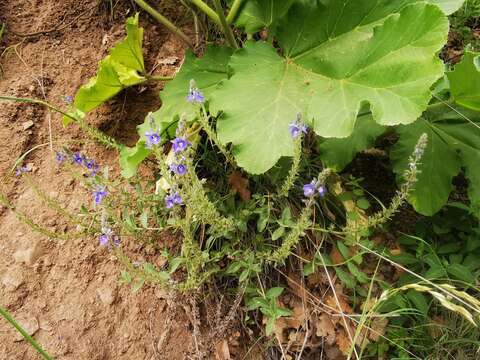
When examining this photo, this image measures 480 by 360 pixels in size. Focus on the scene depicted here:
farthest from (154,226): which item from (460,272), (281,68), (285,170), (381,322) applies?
(460,272)

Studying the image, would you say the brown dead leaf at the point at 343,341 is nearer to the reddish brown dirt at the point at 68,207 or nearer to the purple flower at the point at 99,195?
the reddish brown dirt at the point at 68,207

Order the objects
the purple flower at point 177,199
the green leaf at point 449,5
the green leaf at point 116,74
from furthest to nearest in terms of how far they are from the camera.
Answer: the green leaf at point 116,74 < the green leaf at point 449,5 < the purple flower at point 177,199

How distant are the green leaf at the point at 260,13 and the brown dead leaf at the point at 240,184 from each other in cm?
60

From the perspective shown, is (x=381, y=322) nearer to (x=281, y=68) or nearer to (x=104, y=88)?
(x=281, y=68)

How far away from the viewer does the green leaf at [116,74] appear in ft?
6.49

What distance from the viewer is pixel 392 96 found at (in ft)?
4.87

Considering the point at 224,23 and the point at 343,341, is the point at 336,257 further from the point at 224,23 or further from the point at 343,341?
the point at 224,23

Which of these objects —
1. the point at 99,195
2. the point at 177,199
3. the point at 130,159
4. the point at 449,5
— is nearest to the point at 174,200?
the point at 177,199

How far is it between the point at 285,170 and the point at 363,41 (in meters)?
0.56

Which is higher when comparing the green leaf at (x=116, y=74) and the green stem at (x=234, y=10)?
the green stem at (x=234, y=10)

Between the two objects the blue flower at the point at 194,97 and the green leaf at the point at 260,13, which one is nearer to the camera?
the blue flower at the point at 194,97

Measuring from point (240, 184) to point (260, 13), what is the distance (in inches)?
27.5

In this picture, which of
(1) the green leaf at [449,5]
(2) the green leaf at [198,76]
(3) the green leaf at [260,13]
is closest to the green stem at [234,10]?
(3) the green leaf at [260,13]

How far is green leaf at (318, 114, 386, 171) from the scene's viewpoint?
6.03 feet
